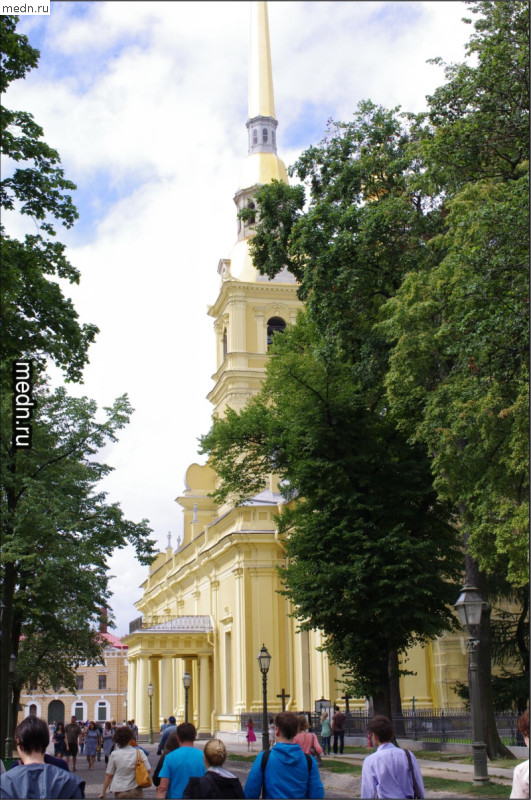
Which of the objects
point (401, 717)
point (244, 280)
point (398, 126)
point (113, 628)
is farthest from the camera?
point (244, 280)

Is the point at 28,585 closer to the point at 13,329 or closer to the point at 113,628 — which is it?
the point at 113,628

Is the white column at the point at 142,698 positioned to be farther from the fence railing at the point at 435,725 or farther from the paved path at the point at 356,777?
the paved path at the point at 356,777

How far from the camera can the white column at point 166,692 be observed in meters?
57.2

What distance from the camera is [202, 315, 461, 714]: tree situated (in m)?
23.1

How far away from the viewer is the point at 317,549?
79.3ft

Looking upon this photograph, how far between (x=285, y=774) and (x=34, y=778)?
2.03 m

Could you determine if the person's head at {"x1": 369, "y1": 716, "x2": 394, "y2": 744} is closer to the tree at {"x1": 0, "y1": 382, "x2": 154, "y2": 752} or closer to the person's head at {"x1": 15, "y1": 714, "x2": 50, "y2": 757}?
the person's head at {"x1": 15, "y1": 714, "x2": 50, "y2": 757}

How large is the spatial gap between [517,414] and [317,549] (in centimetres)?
877

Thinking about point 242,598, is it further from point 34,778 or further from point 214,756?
point 34,778

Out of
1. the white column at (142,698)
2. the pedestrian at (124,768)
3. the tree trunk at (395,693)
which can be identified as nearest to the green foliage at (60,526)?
the tree trunk at (395,693)

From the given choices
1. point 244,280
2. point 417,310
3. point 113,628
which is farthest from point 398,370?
point 244,280

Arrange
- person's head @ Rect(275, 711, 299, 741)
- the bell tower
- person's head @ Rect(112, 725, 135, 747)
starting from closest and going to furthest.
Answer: person's head @ Rect(275, 711, 299, 741) < person's head @ Rect(112, 725, 135, 747) < the bell tower

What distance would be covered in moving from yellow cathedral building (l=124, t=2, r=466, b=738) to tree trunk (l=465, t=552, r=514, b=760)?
11239mm

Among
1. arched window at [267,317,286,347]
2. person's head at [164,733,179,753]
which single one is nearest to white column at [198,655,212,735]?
arched window at [267,317,286,347]
